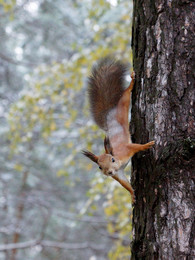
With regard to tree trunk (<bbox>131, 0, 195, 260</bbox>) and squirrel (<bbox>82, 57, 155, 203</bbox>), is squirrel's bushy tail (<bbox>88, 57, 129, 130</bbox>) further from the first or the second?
tree trunk (<bbox>131, 0, 195, 260</bbox>)

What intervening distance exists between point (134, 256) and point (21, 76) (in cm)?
682

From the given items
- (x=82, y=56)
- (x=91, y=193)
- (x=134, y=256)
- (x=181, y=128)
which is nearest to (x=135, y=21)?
(x=181, y=128)

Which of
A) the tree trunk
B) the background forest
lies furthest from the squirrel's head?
the background forest

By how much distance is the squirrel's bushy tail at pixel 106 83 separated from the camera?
5.84 ft

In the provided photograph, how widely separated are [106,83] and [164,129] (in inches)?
22.6

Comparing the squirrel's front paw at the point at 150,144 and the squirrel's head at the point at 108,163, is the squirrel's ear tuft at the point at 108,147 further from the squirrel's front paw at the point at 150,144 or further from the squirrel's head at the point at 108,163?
the squirrel's front paw at the point at 150,144

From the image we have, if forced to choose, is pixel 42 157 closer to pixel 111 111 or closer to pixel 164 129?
pixel 111 111

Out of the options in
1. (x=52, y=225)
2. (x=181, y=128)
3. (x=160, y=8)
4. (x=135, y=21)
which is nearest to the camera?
(x=181, y=128)

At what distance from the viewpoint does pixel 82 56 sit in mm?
3648

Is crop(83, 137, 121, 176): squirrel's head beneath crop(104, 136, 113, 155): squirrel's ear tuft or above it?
beneath

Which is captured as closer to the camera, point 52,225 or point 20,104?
point 20,104

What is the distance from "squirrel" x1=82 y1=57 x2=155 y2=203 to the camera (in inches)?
65.4

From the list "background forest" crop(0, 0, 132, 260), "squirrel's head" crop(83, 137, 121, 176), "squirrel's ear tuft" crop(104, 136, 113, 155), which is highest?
"background forest" crop(0, 0, 132, 260)

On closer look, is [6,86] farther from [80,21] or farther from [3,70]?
[80,21]
